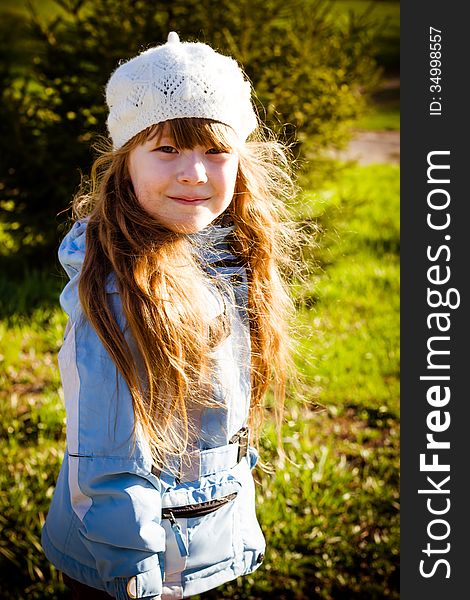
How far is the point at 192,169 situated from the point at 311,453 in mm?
2099

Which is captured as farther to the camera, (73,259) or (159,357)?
(73,259)

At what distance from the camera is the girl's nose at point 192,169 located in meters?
1.84

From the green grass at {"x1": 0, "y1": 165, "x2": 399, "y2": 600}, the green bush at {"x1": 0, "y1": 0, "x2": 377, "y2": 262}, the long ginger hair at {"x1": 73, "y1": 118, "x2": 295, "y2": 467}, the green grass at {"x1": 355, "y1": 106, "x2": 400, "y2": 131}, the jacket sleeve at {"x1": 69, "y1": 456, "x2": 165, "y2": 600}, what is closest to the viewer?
the jacket sleeve at {"x1": 69, "y1": 456, "x2": 165, "y2": 600}

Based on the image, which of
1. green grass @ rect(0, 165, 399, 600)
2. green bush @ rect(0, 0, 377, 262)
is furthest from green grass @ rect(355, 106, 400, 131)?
green grass @ rect(0, 165, 399, 600)

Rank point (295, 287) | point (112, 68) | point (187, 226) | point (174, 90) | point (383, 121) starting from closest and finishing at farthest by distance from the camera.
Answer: point (174, 90), point (187, 226), point (295, 287), point (112, 68), point (383, 121)

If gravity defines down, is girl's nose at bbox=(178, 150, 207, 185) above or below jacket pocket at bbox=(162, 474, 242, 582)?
above

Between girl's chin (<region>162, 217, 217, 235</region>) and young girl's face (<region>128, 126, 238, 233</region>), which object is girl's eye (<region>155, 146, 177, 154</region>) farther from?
girl's chin (<region>162, 217, 217, 235</region>)

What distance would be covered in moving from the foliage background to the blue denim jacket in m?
1.04

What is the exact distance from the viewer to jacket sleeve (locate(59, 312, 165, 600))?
5.66ft

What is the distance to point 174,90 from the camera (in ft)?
6.00

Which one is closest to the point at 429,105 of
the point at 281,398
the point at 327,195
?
the point at 281,398

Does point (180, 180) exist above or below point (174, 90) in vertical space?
below

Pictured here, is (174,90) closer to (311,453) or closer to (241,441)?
(241,441)

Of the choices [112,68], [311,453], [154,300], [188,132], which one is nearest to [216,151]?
[188,132]
